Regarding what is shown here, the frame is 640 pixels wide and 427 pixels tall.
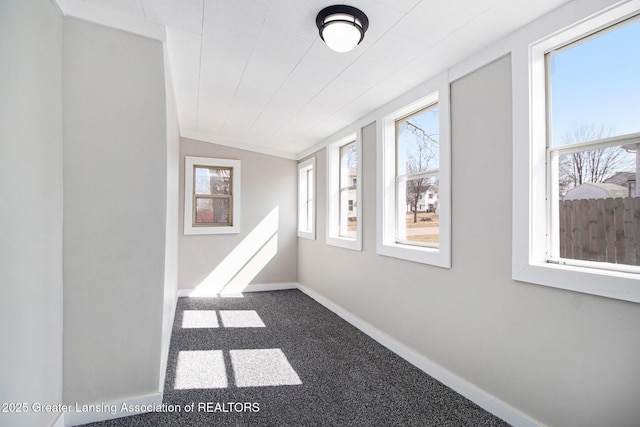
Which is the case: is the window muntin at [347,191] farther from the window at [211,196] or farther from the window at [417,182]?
the window at [211,196]

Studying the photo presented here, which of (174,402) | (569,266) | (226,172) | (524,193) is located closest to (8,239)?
(174,402)

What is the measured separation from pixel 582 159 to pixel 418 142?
4.59 feet

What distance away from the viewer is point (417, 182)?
3045 mm

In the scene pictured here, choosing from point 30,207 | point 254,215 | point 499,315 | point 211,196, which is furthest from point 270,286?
point 30,207

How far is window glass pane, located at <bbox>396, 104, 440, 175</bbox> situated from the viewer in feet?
9.35

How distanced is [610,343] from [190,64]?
332cm

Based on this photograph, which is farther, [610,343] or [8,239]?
[610,343]

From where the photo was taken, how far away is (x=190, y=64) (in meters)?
2.74

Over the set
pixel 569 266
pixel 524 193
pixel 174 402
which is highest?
pixel 524 193

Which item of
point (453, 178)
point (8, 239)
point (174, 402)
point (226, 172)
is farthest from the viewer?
point (226, 172)

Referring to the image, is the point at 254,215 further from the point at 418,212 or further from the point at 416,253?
the point at 416,253

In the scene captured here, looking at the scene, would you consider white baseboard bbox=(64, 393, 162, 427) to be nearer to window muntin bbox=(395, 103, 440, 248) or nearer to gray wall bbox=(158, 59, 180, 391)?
gray wall bbox=(158, 59, 180, 391)

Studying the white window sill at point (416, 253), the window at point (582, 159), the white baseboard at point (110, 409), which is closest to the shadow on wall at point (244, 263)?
the white window sill at point (416, 253)

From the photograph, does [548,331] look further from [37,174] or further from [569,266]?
[37,174]
